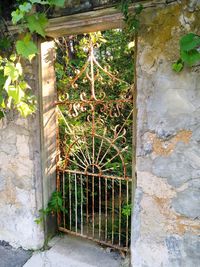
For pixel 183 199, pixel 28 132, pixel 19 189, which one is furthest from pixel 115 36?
pixel 183 199

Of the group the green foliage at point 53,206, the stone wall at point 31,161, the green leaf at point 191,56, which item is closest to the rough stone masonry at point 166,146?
the green leaf at point 191,56

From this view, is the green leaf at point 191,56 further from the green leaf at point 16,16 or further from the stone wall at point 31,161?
the stone wall at point 31,161

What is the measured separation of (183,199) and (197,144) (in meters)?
0.36

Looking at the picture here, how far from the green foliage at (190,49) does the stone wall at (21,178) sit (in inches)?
48.8

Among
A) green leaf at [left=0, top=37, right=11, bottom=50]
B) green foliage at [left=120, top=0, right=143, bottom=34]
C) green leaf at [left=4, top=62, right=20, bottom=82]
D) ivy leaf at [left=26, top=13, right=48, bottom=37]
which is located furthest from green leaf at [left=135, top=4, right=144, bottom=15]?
green leaf at [left=0, top=37, right=11, bottom=50]

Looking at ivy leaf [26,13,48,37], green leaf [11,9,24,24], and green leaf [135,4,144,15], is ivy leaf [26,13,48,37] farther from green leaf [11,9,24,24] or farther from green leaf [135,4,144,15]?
green leaf [135,4,144,15]

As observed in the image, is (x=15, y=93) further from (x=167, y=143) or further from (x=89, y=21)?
(x=167, y=143)

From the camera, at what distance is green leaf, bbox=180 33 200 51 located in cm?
152

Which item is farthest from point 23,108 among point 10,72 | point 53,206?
point 53,206

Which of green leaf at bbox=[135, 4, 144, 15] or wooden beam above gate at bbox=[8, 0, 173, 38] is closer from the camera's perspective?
green leaf at bbox=[135, 4, 144, 15]

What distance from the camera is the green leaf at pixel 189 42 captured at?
1.52 m

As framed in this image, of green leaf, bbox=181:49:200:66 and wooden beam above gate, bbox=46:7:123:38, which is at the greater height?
wooden beam above gate, bbox=46:7:123:38

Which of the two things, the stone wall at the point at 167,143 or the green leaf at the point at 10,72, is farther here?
the green leaf at the point at 10,72

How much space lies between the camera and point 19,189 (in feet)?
8.30
